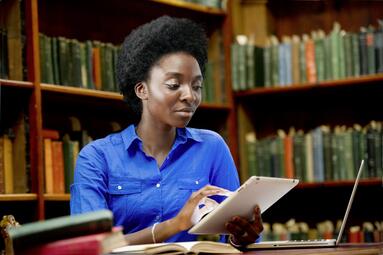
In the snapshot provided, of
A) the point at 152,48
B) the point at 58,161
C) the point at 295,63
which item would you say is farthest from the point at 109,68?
the point at 152,48

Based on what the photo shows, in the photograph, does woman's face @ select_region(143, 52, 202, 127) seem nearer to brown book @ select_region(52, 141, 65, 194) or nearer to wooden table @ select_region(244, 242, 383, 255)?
wooden table @ select_region(244, 242, 383, 255)

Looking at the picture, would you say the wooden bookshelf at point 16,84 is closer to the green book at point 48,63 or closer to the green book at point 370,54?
the green book at point 48,63

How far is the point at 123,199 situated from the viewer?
2.35m

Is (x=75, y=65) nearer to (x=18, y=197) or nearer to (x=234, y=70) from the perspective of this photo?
(x=18, y=197)

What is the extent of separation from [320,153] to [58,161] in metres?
1.46

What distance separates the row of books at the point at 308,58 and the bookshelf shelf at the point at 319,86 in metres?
0.03

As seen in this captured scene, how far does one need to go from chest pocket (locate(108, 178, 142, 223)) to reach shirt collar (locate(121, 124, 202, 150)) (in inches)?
4.9

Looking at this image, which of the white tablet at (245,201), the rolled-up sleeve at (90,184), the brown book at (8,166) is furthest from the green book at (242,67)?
the white tablet at (245,201)

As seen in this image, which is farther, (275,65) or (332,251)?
(275,65)

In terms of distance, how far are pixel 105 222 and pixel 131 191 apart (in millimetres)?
1070

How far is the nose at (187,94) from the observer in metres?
2.41

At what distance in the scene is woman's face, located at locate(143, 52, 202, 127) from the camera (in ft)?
7.93

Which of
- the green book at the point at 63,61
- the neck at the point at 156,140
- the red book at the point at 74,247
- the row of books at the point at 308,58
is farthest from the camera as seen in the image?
the row of books at the point at 308,58

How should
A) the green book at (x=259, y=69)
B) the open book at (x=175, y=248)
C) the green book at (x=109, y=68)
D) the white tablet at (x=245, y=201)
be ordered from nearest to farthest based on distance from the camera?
the open book at (x=175, y=248), the white tablet at (x=245, y=201), the green book at (x=109, y=68), the green book at (x=259, y=69)
